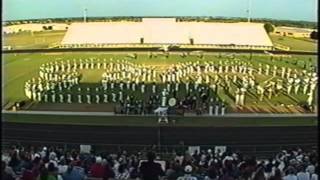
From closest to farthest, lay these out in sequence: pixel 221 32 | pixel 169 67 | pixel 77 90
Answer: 1. pixel 77 90
2. pixel 169 67
3. pixel 221 32

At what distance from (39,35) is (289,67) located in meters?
22.8

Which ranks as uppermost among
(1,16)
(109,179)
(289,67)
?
(1,16)

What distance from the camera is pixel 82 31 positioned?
161 feet

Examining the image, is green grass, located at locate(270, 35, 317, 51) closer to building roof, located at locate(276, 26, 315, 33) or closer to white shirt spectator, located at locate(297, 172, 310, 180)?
building roof, located at locate(276, 26, 315, 33)

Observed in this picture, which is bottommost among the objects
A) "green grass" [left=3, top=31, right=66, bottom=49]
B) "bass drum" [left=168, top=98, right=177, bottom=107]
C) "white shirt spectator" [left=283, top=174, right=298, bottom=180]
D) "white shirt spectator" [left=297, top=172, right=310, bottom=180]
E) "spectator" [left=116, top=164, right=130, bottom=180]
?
"green grass" [left=3, top=31, right=66, bottom=49]

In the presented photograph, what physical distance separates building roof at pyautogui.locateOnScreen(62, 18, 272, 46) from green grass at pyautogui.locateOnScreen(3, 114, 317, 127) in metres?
23.3

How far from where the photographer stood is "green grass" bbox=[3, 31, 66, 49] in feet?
155

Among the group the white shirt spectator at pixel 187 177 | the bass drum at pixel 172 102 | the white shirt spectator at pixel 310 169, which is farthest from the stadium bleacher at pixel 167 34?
the white shirt spectator at pixel 187 177

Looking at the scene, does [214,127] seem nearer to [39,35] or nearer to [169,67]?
[169,67]

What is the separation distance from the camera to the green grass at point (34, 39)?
155ft

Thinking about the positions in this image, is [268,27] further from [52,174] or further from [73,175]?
[52,174]

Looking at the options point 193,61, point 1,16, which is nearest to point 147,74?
point 193,61

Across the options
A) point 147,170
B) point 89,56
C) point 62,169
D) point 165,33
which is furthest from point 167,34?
point 147,170

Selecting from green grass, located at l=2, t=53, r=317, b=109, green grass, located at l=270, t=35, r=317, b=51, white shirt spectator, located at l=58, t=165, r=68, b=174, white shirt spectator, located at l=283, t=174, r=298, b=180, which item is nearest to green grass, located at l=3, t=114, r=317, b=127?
green grass, located at l=2, t=53, r=317, b=109
